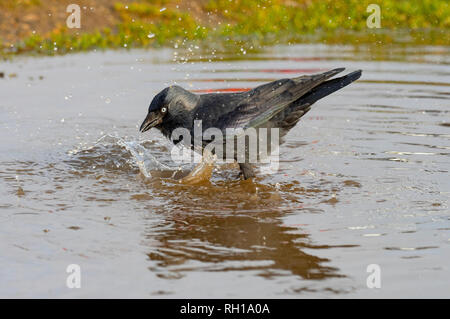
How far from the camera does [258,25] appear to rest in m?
16.5

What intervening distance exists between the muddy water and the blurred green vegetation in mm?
3466

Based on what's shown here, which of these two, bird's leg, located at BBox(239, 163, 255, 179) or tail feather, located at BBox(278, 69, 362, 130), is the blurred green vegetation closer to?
bird's leg, located at BBox(239, 163, 255, 179)

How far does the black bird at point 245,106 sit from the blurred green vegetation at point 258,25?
25.5 ft

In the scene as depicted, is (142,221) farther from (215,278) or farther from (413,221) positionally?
(413,221)

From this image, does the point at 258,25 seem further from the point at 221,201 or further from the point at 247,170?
the point at 221,201

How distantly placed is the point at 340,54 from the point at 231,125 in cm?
704

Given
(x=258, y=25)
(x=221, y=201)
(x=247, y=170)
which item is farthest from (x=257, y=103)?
(x=258, y=25)

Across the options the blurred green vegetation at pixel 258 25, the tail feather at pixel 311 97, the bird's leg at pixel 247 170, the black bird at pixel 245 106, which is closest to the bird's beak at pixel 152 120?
the black bird at pixel 245 106

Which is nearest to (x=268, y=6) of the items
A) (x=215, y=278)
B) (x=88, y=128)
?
(x=88, y=128)

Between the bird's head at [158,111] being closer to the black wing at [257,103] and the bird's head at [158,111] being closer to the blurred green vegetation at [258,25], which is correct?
the black wing at [257,103]

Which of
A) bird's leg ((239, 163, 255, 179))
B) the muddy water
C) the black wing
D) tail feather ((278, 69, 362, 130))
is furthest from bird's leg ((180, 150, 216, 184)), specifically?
tail feather ((278, 69, 362, 130))

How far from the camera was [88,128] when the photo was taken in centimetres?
933

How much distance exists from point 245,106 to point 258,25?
9.80 meters
